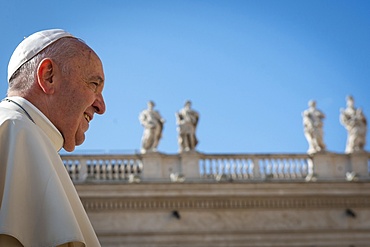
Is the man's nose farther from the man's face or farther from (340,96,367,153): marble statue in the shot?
(340,96,367,153): marble statue

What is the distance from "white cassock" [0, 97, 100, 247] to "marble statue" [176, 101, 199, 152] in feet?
53.5

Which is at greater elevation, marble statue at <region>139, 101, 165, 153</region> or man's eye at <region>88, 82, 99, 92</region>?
marble statue at <region>139, 101, 165, 153</region>

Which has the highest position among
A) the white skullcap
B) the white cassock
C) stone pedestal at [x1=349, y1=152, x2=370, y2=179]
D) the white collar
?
stone pedestal at [x1=349, y1=152, x2=370, y2=179]

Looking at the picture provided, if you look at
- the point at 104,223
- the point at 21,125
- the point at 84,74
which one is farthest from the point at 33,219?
the point at 104,223

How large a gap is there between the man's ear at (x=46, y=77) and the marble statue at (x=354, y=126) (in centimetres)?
1694

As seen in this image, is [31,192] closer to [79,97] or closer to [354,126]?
[79,97]

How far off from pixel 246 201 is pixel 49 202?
1592cm

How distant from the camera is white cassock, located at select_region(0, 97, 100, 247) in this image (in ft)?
5.30

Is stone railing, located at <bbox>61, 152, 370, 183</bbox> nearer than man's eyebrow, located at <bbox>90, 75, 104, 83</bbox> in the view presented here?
No

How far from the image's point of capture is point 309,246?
17.2 m

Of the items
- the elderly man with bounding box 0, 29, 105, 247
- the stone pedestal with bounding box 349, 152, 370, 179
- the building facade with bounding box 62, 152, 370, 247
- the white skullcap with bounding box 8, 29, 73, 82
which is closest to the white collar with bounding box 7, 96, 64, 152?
the elderly man with bounding box 0, 29, 105, 247

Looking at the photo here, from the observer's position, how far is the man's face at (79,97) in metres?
1.95

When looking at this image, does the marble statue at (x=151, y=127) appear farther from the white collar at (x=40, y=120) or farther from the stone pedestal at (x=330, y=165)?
the white collar at (x=40, y=120)

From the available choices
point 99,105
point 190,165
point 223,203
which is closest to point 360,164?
point 223,203
